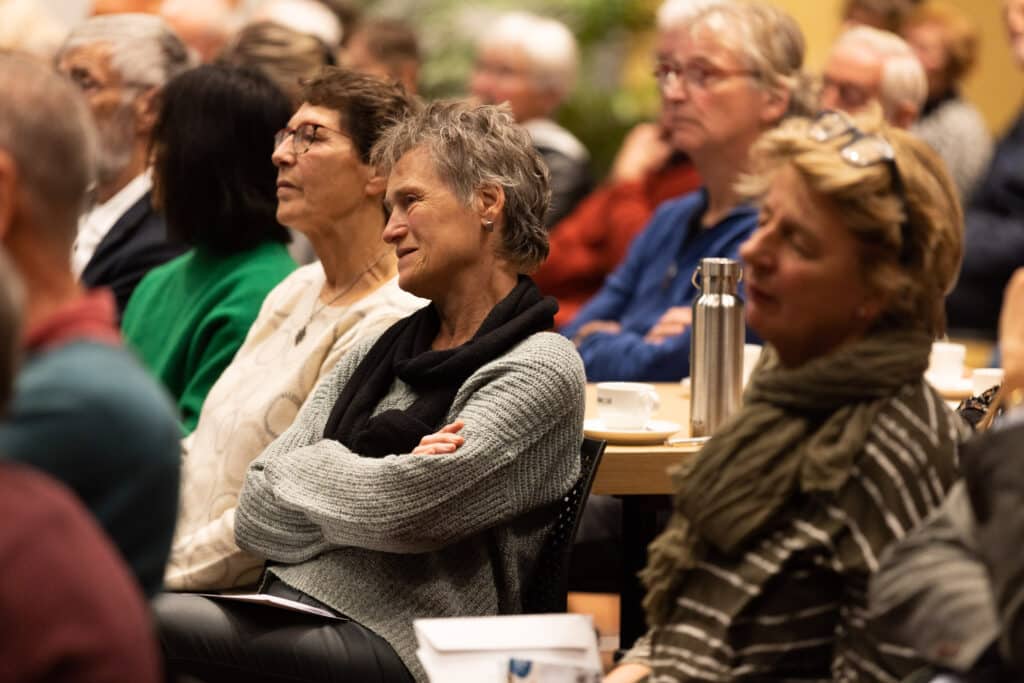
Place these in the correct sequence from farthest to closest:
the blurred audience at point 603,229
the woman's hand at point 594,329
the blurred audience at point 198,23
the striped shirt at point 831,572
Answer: the blurred audience at point 198,23, the blurred audience at point 603,229, the woman's hand at point 594,329, the striped shirt at point 831,572

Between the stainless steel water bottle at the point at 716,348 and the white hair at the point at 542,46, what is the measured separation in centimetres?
321

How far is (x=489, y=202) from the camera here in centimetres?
300

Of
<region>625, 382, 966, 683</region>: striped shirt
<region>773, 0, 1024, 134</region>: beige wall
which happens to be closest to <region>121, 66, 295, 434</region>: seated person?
<region>625, 382, 966, 683</region>: striped shirt

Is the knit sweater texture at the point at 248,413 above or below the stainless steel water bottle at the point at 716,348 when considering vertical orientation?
below

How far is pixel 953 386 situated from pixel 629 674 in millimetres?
1523

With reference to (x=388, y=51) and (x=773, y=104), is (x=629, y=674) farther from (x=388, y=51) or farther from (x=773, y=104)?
(x=388, y=51)

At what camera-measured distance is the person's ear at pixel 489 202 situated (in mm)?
2998

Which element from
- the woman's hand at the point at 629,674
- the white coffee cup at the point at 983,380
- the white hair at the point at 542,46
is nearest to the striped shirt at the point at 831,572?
the woman's hand at the point at 629,674

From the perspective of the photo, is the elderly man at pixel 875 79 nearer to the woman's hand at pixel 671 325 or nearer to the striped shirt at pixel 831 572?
the woman's hand at pixel 671 325

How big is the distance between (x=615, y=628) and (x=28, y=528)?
11.5 ft

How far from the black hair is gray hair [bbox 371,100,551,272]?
0.83 meters

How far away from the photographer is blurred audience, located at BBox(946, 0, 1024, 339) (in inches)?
208

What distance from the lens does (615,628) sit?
4883 millimetres

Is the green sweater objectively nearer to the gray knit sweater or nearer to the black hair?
the black hair
